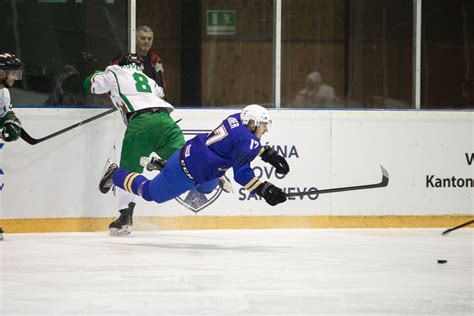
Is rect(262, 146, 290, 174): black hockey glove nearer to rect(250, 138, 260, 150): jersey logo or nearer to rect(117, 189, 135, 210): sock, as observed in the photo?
rect(250, 138, 260, 150): jersey logo

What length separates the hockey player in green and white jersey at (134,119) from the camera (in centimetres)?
782

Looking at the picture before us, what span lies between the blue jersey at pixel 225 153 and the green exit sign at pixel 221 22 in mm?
1898

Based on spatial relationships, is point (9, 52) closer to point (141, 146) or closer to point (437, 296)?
point (141, 146)

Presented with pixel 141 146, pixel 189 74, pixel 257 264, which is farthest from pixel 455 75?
pixel 257 264

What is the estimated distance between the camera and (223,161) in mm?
7066

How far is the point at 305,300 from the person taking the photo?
4.88 metres

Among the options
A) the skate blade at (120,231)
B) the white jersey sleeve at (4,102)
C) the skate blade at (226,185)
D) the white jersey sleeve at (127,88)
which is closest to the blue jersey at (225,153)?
the skate blade at (226,185)

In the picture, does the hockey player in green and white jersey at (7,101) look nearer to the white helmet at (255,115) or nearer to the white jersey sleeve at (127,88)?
the white jersey sleeve at (127,88)

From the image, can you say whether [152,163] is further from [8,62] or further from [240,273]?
[240,273]

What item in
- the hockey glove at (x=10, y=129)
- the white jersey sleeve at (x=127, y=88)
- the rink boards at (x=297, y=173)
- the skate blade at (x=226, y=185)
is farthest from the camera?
the rink boards at (x=297, y=173)

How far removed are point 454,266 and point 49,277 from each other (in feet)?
7.46

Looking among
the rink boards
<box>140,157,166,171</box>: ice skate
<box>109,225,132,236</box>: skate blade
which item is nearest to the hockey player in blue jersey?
<box>140,157,166,171</box>: ice skate

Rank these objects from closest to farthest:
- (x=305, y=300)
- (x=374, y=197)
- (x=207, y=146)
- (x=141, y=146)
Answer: (x=305, y=300) → (x=207, y=146) → (x=141, y=146) → (x=374, y=197)

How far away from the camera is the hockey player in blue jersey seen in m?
6.86
